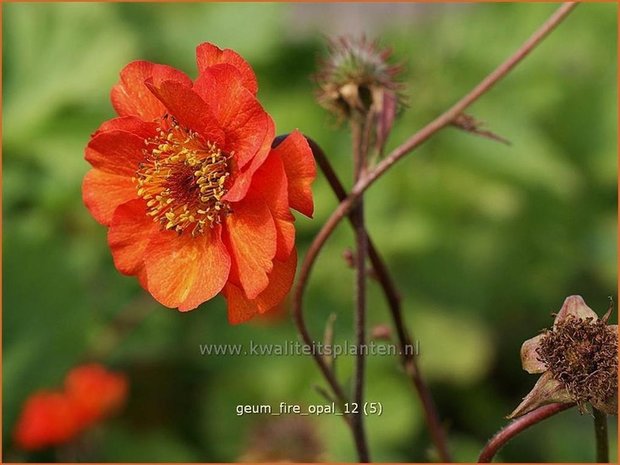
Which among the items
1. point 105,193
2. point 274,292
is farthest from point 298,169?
point 105,193

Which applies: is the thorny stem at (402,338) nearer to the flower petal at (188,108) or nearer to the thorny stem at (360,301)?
the thorny stem at (360,301)

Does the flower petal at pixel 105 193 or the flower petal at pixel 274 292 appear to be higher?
the flower petal at pixel 105 193

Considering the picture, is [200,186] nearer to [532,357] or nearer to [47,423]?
[532,357]

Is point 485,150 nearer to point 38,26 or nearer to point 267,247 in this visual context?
point 38,26

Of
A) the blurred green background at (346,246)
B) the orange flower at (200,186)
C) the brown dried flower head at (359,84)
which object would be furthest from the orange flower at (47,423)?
the brown dried flower head at (359,84)

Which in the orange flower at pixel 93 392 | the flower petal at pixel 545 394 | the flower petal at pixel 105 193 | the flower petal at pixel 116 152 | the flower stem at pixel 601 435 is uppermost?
the flower petal at pixel 116 152

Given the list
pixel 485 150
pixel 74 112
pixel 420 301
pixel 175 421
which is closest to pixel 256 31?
pixel 74 112
